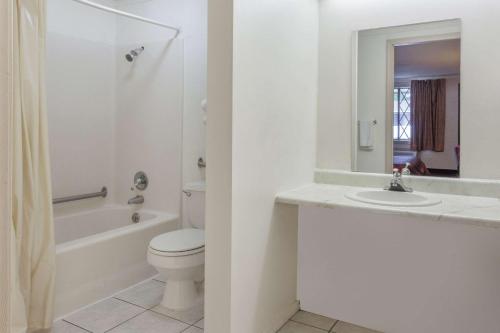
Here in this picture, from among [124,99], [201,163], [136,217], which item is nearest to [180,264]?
[201,163]

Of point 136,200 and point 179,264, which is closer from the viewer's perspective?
point 179,264

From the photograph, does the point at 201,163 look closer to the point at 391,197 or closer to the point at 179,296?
the point at 179,296

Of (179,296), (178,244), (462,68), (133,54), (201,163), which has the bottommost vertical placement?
(179,296)

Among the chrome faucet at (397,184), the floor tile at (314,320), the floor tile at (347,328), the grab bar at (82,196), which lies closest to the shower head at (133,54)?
the grab bar at (82,196)

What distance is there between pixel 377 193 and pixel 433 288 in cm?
57

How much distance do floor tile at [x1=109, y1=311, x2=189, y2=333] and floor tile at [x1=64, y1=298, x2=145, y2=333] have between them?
6cm

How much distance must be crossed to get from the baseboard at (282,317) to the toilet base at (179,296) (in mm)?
558

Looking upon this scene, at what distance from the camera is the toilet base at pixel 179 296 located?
2285 mm

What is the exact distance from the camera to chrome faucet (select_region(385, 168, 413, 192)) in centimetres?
205

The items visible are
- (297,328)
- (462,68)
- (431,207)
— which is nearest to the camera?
(431,207)

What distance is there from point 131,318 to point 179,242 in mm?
505

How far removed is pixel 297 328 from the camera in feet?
6.92

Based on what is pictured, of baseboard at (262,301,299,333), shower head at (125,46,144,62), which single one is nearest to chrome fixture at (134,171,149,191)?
shower head at (125,46,144,62)

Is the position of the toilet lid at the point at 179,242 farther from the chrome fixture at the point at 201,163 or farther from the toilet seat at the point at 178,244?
the chrome fixture at the point at 201,163
